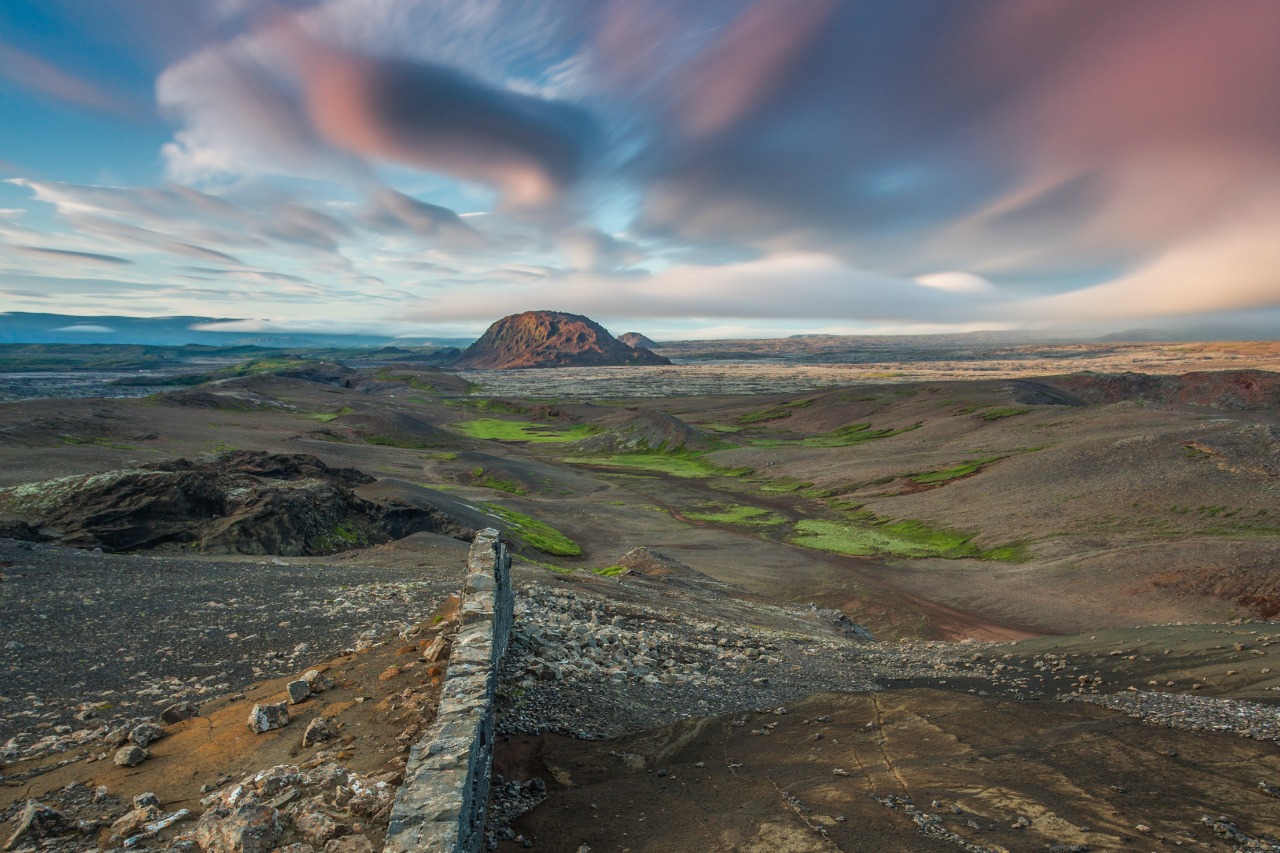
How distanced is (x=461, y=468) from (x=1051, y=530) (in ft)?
186

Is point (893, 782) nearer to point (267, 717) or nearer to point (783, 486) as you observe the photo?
point (267, 717)

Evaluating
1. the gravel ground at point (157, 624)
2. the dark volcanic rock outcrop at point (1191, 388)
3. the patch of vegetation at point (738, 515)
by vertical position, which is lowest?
the patch of vegetation at point (738, 515)

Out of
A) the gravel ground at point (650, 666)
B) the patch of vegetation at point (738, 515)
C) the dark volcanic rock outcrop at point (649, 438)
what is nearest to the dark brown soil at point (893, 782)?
the gravel ground at point (650, 666)

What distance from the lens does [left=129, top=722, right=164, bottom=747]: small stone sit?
8312mm

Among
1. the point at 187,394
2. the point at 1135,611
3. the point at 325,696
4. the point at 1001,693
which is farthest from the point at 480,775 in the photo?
the point at 187,394

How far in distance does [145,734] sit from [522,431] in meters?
110

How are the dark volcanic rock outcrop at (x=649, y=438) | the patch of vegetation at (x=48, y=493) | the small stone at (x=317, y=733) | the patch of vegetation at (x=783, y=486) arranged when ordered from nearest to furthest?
the small stone at (x=317, y=733), the patch of vegetation at (x=48, y=493), the patch of vegetation at (x=783, y=486), the dark volcanic rock outcrop at (x=649, y=438)

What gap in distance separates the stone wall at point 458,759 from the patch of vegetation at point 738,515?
45.2m

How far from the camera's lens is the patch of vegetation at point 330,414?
336 ft

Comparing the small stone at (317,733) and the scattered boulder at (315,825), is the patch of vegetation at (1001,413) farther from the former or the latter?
the scattered boulder at (315,825)

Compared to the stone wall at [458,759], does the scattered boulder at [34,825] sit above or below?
below

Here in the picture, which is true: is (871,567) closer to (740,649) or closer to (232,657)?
(740,649)

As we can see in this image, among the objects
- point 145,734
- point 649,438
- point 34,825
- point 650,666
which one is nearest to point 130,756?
point 145,734

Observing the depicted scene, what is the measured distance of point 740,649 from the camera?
1742cm
